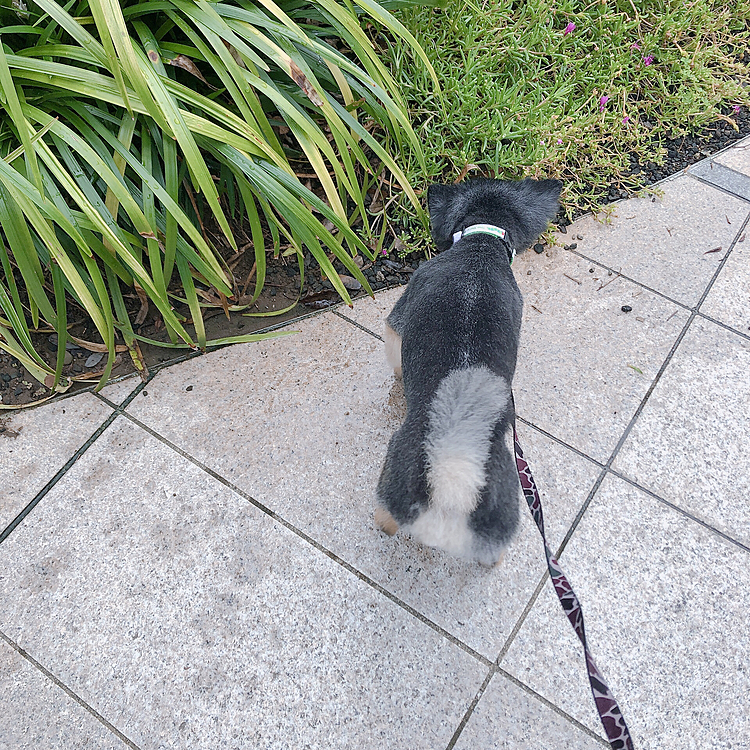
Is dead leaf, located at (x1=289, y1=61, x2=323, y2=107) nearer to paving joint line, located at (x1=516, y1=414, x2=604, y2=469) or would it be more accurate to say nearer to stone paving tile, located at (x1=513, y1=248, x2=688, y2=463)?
stone paving tile, located at (x1=513, y1=248, x2=688, y2=463)

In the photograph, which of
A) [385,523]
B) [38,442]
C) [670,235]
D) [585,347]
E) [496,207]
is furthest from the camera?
[670,235]

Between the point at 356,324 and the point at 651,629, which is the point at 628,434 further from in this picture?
the point at 356,324

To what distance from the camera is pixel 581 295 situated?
9.29ft

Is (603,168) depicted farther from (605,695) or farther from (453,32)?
(605,695)

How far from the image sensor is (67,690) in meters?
1.82

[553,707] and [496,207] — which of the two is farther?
[496,207]

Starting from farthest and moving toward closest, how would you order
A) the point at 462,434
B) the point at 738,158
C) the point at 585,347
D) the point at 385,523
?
the point at 738,158, the point at 585,347, the point at 385,523, the point at 462,434

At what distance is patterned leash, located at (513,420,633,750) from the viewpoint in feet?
4.22

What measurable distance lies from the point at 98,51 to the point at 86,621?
194 cm

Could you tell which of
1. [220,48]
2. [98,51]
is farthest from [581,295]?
[98,51]

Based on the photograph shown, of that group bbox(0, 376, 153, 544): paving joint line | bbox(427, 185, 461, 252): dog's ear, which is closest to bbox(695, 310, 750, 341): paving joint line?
bbox(427, 185, 461, 252): dog's ear

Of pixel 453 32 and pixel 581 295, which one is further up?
pixel 453 32

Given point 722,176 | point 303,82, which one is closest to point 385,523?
point 303,82

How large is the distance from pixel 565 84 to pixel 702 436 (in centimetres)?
210
